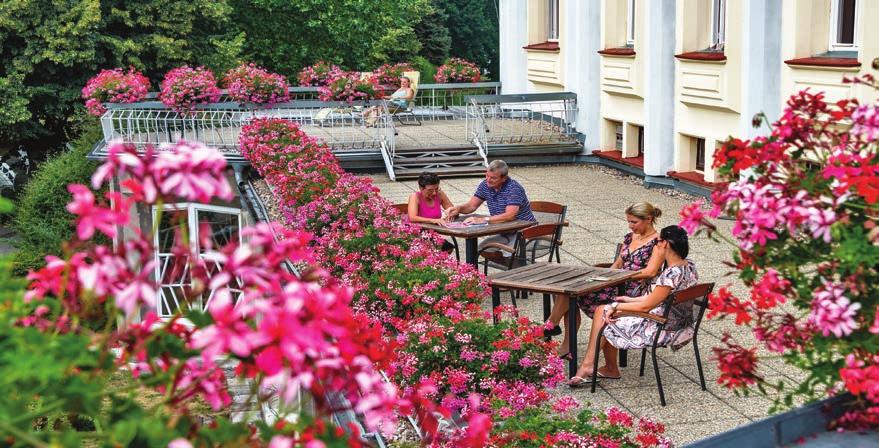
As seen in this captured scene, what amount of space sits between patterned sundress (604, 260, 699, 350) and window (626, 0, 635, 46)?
1405 centimetres

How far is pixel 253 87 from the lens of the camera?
20.8 meters

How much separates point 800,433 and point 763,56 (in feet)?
40.6

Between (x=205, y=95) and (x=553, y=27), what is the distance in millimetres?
8743

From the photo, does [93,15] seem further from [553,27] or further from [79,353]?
[79,353]

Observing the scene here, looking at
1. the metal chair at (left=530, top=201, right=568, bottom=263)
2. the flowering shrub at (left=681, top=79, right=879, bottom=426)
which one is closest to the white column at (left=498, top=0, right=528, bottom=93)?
the metal chair at (left=530, top=201, right=568, bottom=263)

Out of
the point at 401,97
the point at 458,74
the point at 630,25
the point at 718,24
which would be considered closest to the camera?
the point at 718,24

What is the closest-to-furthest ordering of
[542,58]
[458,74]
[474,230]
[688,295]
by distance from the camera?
[688,295]
[474,230]
[542,58]
[458,74]

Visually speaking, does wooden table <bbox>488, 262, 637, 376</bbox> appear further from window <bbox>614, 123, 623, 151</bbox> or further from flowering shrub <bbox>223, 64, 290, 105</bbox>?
window <bbox>614, 123, 623, 151</bbox>

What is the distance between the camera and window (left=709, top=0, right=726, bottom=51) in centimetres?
1748

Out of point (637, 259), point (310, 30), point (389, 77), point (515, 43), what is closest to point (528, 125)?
point (389, 77)

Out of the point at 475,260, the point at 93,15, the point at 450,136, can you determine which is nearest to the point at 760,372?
the point at 475,260

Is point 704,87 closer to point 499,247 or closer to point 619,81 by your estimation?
point 619,81

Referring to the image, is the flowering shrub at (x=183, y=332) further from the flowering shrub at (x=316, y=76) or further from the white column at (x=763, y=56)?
the flowering shrub at (x=316, y=76)

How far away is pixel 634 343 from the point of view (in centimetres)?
766
